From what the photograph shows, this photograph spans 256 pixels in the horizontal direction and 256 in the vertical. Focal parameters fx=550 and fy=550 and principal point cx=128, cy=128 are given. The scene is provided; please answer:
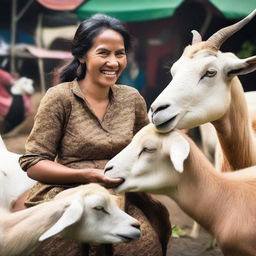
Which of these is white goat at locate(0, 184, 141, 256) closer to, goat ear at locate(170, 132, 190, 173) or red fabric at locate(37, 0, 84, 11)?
goat ear at locate(170, 132, 190, 173)

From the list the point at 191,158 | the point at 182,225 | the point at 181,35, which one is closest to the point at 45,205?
the point at 191,158

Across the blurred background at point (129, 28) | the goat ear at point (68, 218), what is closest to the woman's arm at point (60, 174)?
the goat ear at point (68, 218)

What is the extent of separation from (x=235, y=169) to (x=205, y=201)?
73 centimetres

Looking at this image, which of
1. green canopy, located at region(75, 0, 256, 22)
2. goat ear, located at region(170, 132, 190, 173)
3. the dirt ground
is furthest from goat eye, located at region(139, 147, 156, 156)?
green canopy, located at region(75, 0, 256, 22)

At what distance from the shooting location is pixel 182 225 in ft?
23.7

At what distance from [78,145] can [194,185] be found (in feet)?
3.08

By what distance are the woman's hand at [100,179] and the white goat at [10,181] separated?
1.26m

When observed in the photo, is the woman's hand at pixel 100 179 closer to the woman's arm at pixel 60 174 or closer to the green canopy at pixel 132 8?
the woman's arm at pixel 60 174

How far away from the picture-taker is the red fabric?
9172mm

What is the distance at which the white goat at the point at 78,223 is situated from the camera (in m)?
3.65

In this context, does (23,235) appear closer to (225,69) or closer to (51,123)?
(51,123)

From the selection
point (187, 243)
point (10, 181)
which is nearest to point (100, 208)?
point (10, 181)

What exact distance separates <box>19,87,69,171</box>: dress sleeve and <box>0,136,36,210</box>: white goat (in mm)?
908

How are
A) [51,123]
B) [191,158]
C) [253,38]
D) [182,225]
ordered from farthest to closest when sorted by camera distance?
[253,38] < [182,225] < [51,123] < [191,158]
